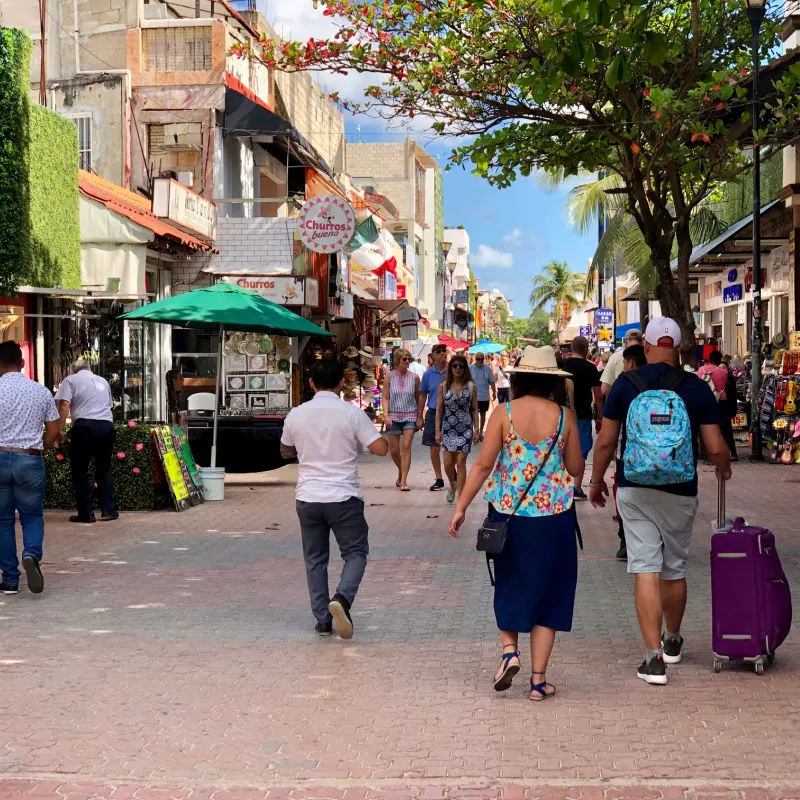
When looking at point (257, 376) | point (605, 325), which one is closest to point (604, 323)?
point (605, 325)

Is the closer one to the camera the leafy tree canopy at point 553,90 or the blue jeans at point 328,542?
the blue jeans at point 328,542

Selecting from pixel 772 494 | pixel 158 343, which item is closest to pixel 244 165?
pixel 158 343

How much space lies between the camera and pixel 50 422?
29.8 feet

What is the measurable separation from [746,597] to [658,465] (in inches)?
33.9

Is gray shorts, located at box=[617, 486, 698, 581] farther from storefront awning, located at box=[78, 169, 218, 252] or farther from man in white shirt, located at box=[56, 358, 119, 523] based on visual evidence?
storefront awning, located at box=[78, 169, 218, 252]

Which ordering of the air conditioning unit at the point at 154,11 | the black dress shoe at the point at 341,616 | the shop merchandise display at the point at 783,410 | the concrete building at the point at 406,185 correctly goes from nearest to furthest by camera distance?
1. the black dress shoe at the point at 341,616
2. the shop merchandise display at the point at 783,410
3. the air conditioning unit at the point at 154,11
4. the concrete building at the point at 406,185

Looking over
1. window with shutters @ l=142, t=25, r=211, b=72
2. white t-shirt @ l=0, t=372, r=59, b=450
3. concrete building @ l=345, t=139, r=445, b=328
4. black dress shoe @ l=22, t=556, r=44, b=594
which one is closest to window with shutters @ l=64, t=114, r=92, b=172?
window with shutters @ l=142, t=25, r=211, b=72

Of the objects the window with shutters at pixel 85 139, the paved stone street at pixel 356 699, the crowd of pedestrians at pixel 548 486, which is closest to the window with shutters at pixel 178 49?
the window with shutters at pixel 85 139

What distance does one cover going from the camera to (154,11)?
2419cm

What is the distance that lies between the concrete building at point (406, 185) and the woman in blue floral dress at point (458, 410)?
157 ft

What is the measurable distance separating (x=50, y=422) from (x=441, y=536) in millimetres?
4089

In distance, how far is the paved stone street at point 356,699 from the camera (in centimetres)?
475

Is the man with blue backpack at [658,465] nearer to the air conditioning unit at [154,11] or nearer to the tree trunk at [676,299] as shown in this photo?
the tree trunk at [676,299]

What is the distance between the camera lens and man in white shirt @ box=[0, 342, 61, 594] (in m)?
8.67
